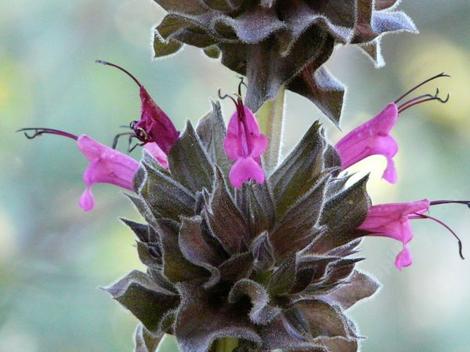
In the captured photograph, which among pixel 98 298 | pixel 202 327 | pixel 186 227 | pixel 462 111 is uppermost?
pixel 462 111

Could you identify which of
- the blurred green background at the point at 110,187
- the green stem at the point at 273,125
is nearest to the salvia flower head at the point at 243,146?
the green stem at the point at 273,125

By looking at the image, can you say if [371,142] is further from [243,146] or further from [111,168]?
[111,168]

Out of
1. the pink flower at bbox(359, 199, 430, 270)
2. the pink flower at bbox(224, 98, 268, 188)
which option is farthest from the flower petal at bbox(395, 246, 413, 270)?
the pink flower at bbox(224, 98, 268, 188)

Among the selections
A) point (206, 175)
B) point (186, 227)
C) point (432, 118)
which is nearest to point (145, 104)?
point (206, 175)

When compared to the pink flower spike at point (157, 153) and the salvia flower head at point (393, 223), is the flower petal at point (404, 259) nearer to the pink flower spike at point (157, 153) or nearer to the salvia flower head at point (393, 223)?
the salvia flower head at point (393, 223)

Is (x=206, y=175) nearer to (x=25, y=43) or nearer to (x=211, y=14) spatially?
(x=211, y=14)

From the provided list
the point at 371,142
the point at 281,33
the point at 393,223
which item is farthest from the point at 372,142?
the point at 281,33
